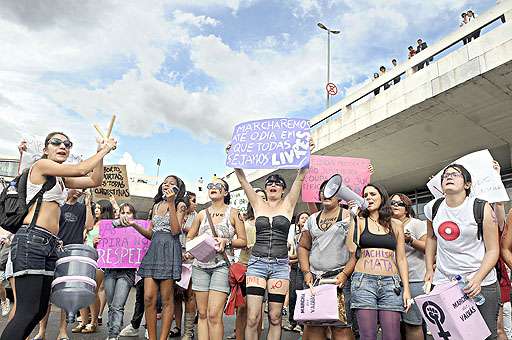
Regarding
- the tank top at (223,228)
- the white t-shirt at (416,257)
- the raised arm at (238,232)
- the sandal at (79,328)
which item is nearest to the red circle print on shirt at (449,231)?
the white t-shirt at (416,257)

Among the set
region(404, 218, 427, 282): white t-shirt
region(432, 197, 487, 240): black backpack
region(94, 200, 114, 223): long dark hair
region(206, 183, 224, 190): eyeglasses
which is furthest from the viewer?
region(94, 200, 114, 223): long dark hair

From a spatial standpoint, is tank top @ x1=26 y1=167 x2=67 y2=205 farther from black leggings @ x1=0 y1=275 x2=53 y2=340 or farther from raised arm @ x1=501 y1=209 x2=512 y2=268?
raised arm @ x1=501 y1=209 x2=512 y2=268

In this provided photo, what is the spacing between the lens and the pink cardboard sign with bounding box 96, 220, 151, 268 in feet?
18.0

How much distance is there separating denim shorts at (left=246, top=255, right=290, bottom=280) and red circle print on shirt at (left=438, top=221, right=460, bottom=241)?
155 centimetres

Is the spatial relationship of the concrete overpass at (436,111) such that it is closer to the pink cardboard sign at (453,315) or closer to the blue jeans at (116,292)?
the pink cardboard sign at (453,315)

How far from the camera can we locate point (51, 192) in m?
A: 3.54

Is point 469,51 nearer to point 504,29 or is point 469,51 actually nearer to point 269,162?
point 504,29

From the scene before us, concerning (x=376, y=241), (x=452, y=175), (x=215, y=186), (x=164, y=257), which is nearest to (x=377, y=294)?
(x=376, y=241)

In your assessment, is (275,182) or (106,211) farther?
(106,211)

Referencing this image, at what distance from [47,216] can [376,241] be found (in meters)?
2.88

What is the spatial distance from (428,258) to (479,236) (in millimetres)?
586

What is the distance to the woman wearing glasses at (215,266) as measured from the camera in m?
4.31

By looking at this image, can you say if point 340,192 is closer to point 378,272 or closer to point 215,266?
point 378,272

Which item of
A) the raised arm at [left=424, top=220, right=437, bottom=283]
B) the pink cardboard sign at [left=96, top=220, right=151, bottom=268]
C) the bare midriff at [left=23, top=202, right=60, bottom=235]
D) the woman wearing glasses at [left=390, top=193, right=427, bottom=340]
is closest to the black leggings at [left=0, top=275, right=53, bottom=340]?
the bare midriff at [left=23, top=202, right=60, bottom=235]
